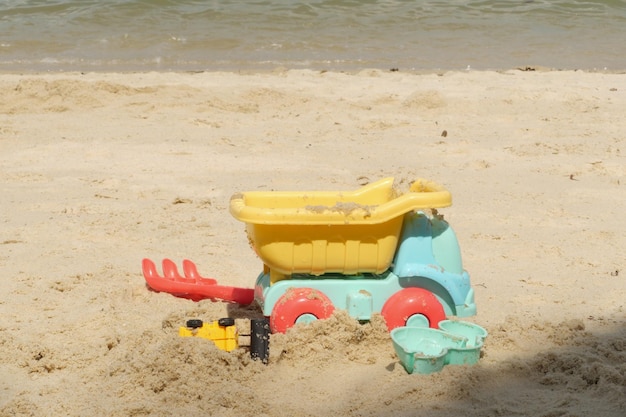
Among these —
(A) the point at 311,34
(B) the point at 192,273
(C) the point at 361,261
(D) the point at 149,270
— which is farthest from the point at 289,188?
(A) the point at 311,34

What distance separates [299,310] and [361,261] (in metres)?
0.27

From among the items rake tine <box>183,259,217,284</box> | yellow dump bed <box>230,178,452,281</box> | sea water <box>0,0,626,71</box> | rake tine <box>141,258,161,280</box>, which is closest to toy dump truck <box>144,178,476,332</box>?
yellow dump bed <box>230,178,452,281</box>

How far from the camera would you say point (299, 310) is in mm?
2932

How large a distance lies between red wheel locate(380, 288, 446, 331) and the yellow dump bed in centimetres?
13

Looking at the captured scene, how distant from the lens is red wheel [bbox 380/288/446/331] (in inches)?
116

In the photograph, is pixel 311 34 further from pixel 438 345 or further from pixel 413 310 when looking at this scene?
pixel 438 345

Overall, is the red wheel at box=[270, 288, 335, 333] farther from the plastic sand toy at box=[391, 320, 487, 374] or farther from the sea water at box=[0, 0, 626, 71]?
the sea water at box=[0, 0, 626, 71]

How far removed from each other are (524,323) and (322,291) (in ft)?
2.47

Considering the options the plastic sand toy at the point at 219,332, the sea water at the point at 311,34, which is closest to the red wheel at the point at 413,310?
the plastic sand toy at the point at 219,332

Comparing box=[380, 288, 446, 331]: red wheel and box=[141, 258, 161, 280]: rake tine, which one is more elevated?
box=[380, 288, 446, 331]: red wheel

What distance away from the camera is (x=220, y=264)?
379 centimetres

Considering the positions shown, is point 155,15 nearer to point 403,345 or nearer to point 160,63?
point 160,63

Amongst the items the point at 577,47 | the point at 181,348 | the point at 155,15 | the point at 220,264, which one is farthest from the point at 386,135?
the point at 155,15

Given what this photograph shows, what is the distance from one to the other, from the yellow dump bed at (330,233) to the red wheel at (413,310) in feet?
0.43
